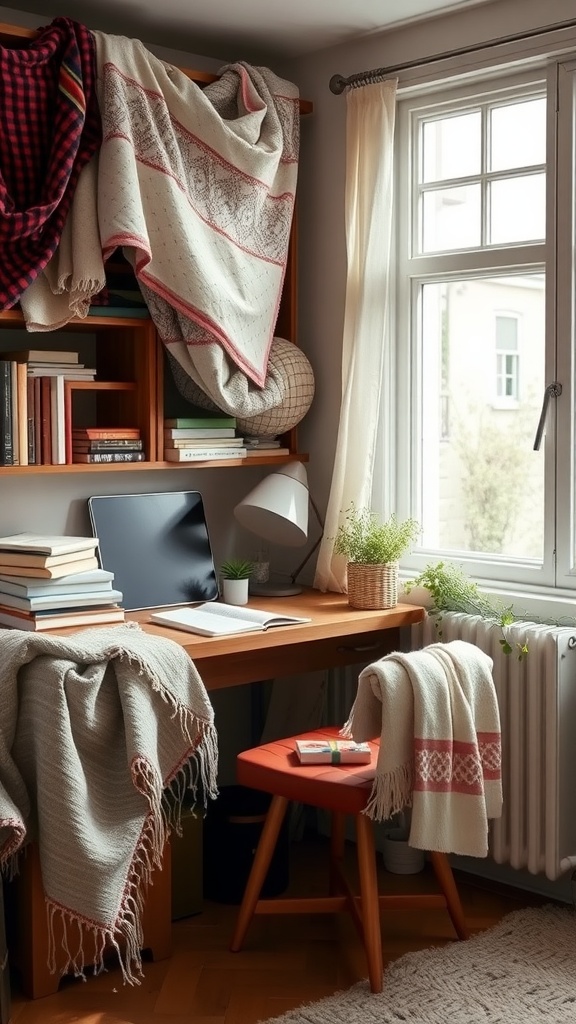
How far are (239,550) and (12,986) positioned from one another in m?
1.51

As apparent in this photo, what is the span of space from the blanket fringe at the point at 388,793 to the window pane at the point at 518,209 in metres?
1.52

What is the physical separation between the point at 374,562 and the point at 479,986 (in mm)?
1143

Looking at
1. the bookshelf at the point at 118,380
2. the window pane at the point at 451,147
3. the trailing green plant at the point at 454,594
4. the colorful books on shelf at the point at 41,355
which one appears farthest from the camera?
the window pane at the point at 451,147

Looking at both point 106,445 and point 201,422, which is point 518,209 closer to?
point 201,422

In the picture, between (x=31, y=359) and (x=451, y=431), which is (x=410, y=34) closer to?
(x=451, y=431)

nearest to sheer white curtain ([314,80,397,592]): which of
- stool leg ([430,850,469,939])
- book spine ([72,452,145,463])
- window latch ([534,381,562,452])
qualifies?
window latch ([534,381,562,452])

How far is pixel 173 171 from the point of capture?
3135 mm

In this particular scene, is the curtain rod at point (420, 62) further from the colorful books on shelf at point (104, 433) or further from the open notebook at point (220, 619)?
the open notebook at point (220, 619)

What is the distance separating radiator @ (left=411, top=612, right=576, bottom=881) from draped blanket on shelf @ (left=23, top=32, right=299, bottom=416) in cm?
104

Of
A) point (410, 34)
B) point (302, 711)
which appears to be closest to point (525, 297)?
point (410, 34)

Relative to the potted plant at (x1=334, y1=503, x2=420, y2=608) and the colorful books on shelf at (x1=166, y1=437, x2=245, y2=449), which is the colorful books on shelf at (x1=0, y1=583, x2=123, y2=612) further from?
the potted plant at (x1=334, y1=503, x2=420, y2=608)

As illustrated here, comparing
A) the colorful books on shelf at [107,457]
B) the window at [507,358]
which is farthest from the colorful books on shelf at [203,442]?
the window at [507,358]

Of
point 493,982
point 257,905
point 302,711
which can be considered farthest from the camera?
point 302,711

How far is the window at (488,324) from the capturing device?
3.15m
